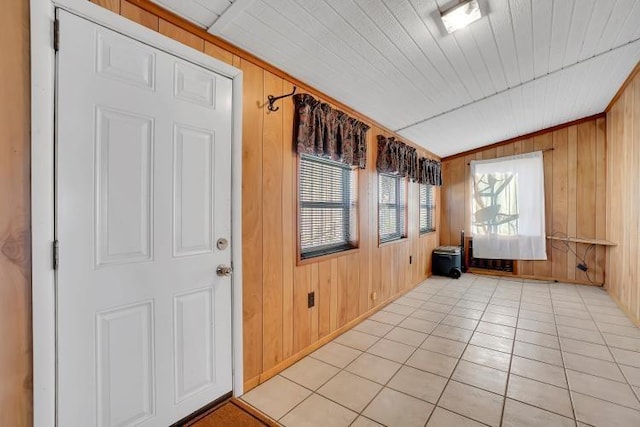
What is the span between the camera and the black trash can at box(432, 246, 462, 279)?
503 centimetres

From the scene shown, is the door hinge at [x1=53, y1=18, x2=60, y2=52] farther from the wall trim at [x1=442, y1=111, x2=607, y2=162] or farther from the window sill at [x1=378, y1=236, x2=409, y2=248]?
the wall trim at [x1=442, y1=111, x2=607, y2=162]

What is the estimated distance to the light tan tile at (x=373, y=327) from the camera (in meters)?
2.83

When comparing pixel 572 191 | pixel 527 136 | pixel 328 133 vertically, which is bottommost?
pixel 572 191

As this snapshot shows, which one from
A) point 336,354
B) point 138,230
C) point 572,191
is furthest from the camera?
point 572,191

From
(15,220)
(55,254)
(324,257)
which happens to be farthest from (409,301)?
(15,220)

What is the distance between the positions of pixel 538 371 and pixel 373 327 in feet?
4.45

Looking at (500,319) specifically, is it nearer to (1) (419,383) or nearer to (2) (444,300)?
(2) (444,300)

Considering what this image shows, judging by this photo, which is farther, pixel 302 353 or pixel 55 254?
pixel 302 353

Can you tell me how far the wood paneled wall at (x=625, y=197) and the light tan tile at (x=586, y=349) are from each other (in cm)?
88

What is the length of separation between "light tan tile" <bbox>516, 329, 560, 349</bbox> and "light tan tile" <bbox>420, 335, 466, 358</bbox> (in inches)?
25.1

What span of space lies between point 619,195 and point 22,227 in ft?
18.7

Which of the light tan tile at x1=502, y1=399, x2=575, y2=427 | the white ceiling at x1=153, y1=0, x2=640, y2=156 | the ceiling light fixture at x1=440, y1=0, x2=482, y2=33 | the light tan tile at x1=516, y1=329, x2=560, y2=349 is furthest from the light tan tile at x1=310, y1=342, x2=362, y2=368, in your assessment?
the ceiling light fixture at x1=440, y1=0, x2=482, y2=33

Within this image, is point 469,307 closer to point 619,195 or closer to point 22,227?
point 619,195

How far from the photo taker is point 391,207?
3.90m
